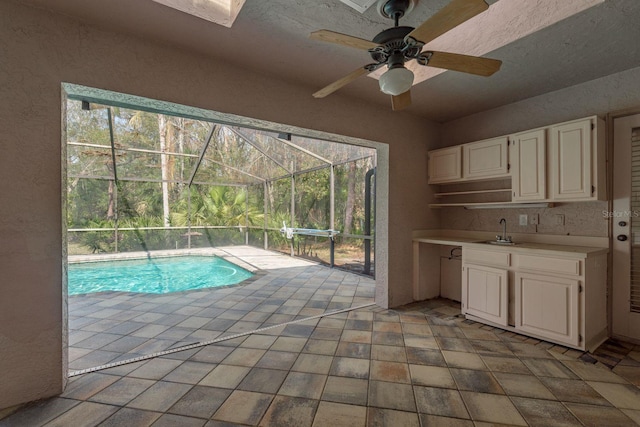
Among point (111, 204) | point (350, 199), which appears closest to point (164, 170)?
point (111, 204)

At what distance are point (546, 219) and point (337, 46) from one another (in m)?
2.81

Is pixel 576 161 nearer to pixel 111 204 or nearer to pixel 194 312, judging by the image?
pixel 194 312

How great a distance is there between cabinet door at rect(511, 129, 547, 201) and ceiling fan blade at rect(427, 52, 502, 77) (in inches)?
56.7

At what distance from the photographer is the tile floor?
158cm

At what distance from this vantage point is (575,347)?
7.63ft

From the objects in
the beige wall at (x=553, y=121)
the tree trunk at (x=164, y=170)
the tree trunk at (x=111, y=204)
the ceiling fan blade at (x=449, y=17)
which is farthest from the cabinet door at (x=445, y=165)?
the tree trunk at (x=111, y=204)

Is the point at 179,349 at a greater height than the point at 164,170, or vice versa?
the point at 164,170

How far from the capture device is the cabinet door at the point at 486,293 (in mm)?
2732

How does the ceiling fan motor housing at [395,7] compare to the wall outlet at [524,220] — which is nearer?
the ceiling fan motor housing at [395,7]

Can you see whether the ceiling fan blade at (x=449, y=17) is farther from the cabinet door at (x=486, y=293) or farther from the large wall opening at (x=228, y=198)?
the cabinet door at (x=486, y=293)

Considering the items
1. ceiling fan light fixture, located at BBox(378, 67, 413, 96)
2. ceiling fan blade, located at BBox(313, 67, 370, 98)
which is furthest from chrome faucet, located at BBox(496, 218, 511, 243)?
ceiling fan blade, located at BBox(313, 67, 370, 98)

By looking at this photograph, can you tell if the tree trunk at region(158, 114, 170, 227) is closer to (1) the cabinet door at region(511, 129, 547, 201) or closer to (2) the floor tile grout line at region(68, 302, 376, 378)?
(2) the floor tile grout line at region(68, 302, 376, 378)

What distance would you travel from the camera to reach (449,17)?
129 cm

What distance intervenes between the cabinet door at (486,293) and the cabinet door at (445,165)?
116 centimetres
